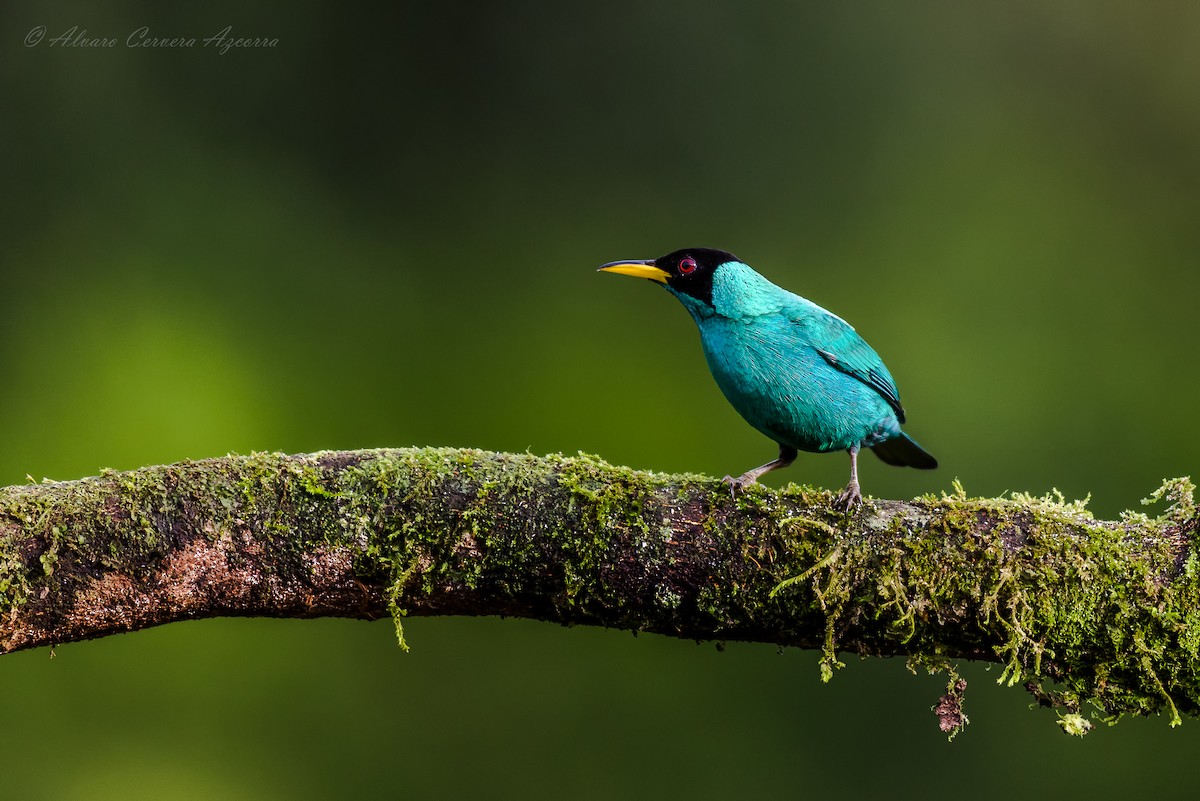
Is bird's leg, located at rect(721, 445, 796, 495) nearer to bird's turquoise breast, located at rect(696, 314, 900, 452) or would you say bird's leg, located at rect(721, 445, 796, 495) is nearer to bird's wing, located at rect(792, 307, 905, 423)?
bird's turquoise breast, located at rect(696, 314, 900, 452)

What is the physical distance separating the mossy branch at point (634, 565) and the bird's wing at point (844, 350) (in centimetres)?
108

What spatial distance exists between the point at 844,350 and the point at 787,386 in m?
0.29

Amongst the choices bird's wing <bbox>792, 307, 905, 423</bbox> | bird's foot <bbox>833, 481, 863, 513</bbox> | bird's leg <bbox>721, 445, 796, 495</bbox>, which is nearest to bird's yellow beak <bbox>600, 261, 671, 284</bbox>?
bird's wing <bbox>792, 307, 905, 423</bbox>

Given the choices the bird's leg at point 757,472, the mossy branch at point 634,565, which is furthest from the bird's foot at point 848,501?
the bird's leg at point 757,472

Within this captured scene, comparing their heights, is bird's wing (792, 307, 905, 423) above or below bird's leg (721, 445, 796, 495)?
above

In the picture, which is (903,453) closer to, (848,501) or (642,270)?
(642,270)

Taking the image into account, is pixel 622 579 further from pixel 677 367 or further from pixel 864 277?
pixel 864 277

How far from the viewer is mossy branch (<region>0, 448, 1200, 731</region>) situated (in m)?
2.94

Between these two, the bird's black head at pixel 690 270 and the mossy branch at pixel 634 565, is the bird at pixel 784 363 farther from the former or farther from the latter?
the mossy branch at pixel 634 565

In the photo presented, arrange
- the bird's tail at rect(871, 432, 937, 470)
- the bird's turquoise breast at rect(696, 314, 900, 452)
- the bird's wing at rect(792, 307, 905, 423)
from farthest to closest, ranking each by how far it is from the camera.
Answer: the bird's tail at rect(871, 432, 937, 470) < the bird's wing at rect(792, 307, 905, 423) < the bird's turquoise breast at rect(696, 314, 900, 452)

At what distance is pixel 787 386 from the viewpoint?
400 centimetres

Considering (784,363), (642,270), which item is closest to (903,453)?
(784,363)

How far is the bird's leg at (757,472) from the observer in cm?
318

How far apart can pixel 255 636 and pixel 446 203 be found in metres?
2.87
